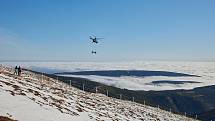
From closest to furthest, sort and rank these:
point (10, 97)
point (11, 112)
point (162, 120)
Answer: point (11, 112) → point (10, 97) → point (162, 120)

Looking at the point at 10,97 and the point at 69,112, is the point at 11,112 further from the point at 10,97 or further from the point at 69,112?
the point at 69,112

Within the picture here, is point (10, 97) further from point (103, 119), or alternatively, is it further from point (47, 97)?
point (103, 119)

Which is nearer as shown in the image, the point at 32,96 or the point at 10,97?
the point at 10,97

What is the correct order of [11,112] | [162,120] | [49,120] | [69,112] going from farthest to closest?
[162,120] → [69,112] → [49,120] → [11,112]

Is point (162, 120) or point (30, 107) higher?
point (30, 107)

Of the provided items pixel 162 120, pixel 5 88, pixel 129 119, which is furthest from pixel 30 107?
pixel 162 120

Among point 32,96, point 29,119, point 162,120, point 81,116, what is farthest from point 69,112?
point 162,120

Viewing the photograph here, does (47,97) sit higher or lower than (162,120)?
higher

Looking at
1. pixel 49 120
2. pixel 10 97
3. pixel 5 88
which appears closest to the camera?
pixel 49 120

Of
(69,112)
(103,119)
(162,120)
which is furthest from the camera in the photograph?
(162,120)
